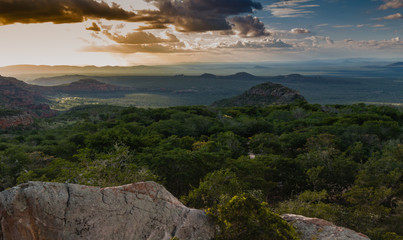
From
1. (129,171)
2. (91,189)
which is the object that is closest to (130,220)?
(91,189)

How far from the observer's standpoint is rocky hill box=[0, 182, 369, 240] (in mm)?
9344

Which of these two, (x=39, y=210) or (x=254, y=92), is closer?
(x=39, y=210)

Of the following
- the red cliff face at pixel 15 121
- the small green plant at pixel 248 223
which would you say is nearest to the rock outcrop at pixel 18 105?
the red cliff face at pixel 15 121

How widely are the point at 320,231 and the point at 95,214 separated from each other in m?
9.96

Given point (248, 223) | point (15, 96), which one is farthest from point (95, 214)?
point (15, 96)

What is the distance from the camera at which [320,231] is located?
464 inches

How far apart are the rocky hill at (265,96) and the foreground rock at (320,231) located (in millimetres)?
134945

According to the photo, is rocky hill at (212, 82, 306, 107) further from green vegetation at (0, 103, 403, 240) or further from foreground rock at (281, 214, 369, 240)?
foreground rock at (281, 214, 369, 240)

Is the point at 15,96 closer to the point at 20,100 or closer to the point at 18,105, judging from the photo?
the point at 20,100

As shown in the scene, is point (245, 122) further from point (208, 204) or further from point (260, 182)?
point (208, 204)

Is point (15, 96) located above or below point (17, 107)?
above

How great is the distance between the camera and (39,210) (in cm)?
949

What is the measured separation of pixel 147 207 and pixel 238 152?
24.6m

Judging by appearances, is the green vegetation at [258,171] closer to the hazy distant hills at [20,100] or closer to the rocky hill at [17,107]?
the rocky hill at [17,107]
